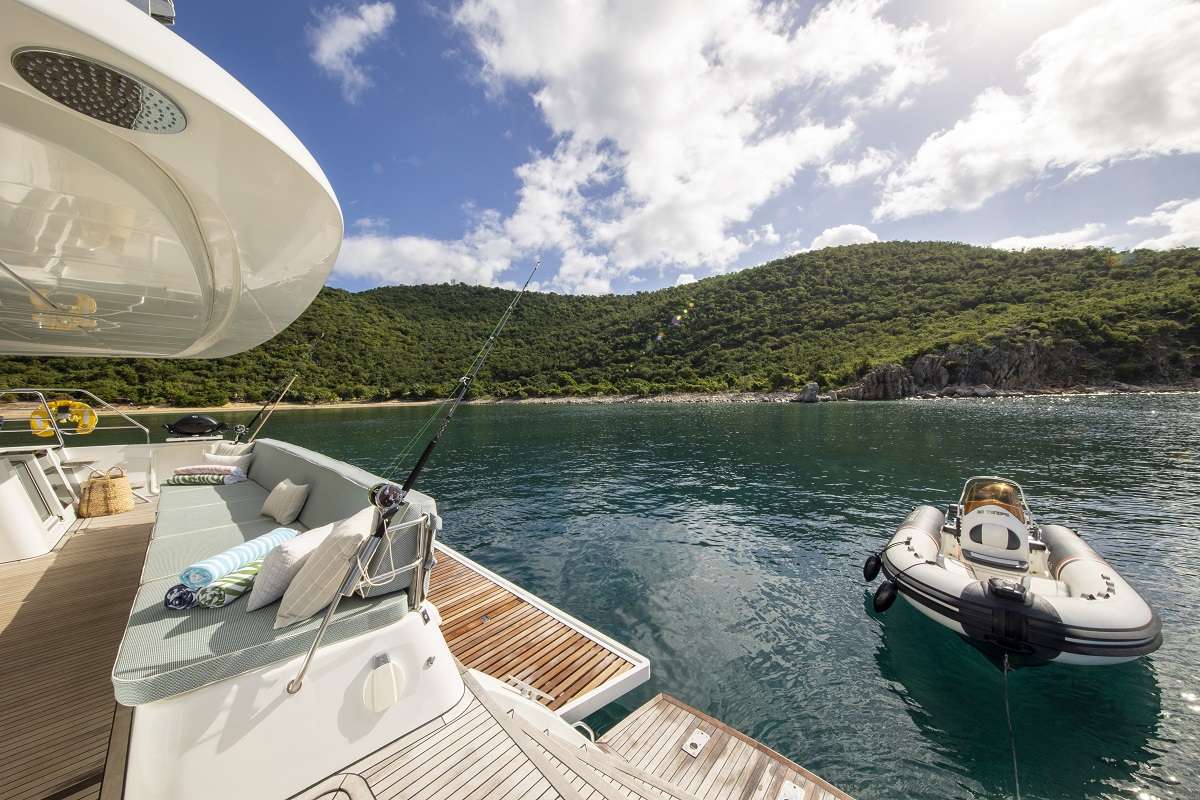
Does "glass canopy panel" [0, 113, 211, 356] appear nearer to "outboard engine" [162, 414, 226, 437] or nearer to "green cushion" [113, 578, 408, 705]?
"green cushion" [113, 578, 408, 705]

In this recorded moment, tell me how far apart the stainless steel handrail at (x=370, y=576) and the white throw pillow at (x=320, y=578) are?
47mm

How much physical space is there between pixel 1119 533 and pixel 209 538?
16.6 meters

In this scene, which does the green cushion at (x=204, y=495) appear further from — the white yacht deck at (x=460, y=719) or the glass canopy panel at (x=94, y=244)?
the glass canopy panel at (x=94, y=244)

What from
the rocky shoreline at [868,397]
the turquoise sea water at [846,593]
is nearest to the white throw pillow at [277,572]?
the turquoise sea water at [846,593]

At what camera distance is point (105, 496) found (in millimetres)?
7035

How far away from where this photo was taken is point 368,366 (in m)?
68.5

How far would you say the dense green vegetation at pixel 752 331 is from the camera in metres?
51.6

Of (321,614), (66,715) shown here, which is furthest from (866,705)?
(66,715)

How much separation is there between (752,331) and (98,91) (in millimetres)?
83292

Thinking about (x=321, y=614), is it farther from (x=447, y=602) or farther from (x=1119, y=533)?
(x=1119, y=533)

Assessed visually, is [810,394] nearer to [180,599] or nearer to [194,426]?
[194,426]

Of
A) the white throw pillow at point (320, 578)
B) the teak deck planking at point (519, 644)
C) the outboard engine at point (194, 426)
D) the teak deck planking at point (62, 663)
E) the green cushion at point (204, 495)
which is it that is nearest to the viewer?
the teak deck planking at point (62, 663)

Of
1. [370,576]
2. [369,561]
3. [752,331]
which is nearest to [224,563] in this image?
[370,576]

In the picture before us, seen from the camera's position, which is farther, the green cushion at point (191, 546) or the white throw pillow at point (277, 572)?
the green cushion at point (191, 546)
